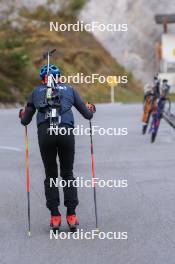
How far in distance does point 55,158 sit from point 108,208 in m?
1.96

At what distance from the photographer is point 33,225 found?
10102 mm

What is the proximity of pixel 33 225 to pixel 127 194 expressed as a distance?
2.60 m

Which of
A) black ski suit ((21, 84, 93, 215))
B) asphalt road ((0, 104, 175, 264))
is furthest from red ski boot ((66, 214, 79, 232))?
asphalt road ((0, 104, 175, 264))

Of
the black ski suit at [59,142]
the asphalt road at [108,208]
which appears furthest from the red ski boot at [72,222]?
the asphalt road at [108,208]

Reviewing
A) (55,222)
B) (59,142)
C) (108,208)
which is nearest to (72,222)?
(55,222)

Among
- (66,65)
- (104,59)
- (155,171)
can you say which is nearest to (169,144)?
(155,171)

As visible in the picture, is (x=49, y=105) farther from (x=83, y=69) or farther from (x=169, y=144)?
(x=83, y=69)

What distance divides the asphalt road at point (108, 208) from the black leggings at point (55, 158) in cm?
37

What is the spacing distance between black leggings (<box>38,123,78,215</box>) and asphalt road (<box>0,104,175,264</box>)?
1.21 feet

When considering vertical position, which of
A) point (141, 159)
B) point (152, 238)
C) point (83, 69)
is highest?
point (83, 69)

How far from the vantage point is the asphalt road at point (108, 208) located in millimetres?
8461

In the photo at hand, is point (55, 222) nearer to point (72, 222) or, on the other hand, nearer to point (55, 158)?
point (72, 222)

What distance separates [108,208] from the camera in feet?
37.0

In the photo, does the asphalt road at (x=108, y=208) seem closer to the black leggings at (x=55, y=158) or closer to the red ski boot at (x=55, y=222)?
the red ski boot at (x=55, y=222)
